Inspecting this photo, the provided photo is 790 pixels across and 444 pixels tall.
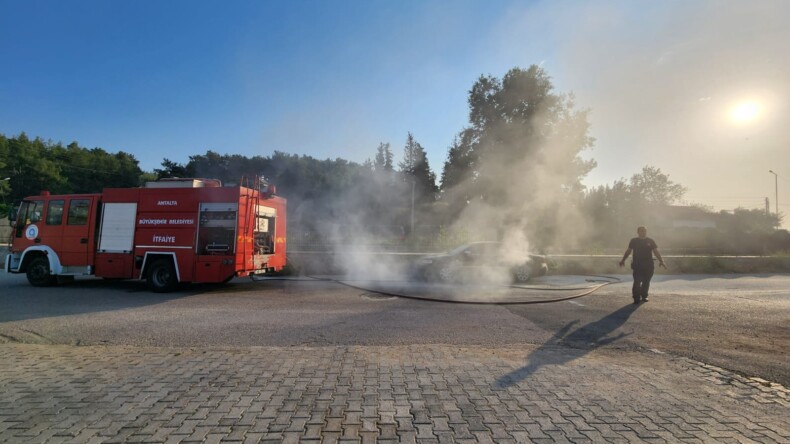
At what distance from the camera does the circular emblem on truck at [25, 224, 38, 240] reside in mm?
10555

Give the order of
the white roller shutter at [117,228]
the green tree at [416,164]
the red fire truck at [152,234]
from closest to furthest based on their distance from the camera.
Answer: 1. the red fire truck at [152,234]
2. the white roller shutter at [117,228]
3. the green tree at [416,164]

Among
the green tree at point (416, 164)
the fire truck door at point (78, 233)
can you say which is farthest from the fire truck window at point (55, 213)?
the green tree at point (416, 164)

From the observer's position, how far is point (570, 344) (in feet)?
17.0

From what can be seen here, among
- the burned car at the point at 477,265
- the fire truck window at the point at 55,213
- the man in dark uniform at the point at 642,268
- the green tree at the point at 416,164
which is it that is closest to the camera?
the man in dark uniform at the point at 642,268

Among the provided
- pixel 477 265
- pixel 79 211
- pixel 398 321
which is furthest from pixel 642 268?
pixel 79 211

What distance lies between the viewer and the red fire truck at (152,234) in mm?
9492

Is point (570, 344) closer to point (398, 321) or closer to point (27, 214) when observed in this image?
point (398, 321)

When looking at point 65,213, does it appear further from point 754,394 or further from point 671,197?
point 671,197

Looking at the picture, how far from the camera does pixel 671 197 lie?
63031mm

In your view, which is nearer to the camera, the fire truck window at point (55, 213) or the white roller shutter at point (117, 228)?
the white roller shutter at point (117, 228)

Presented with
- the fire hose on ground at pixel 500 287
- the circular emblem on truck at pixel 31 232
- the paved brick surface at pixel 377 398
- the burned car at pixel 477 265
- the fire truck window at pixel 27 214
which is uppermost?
→ the fire truck window at pixel 27 214

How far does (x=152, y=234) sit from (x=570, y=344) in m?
9.62

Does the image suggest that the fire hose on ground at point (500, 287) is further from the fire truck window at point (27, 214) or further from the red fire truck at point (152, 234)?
the fire truck window at point (27, 214)

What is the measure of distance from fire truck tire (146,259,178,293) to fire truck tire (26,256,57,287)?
310 cm
